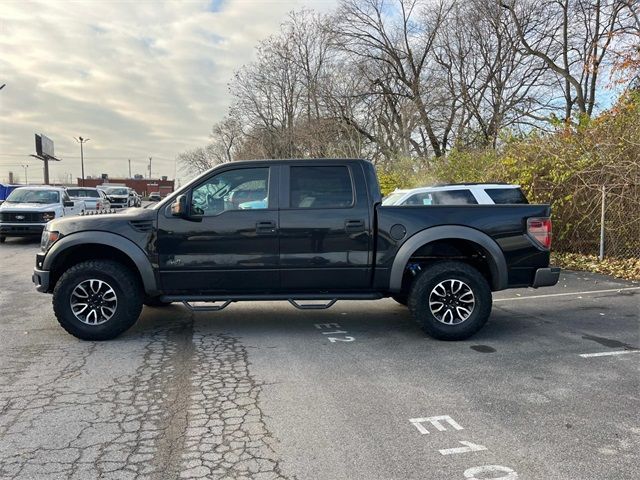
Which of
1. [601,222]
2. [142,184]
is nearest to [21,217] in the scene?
[601,222]

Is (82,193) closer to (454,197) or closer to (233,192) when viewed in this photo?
(454,197)

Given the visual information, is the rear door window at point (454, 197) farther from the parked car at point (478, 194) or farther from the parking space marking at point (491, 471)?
the parking space marking at point (491, 471)

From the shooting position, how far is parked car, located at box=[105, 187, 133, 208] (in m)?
34.3

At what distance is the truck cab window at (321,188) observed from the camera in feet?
18.4

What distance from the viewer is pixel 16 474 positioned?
9.48 ft

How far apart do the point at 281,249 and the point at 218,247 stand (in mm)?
688

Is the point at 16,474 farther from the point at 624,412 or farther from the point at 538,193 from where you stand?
the point at 538,193

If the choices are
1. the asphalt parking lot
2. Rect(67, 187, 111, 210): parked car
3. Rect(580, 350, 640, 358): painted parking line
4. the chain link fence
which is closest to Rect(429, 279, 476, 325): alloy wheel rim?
the asphalt parking lot

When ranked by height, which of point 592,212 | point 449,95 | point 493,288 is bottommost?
point 493,288

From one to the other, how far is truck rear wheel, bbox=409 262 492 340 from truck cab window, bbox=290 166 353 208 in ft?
4.18

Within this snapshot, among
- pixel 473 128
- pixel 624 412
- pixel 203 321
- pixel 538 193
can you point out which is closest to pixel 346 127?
pixel 473 128

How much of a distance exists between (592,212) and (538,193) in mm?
1314

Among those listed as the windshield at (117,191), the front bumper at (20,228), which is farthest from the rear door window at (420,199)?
the windshield at (117,191)

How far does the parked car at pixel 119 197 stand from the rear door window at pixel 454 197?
90.3ft
